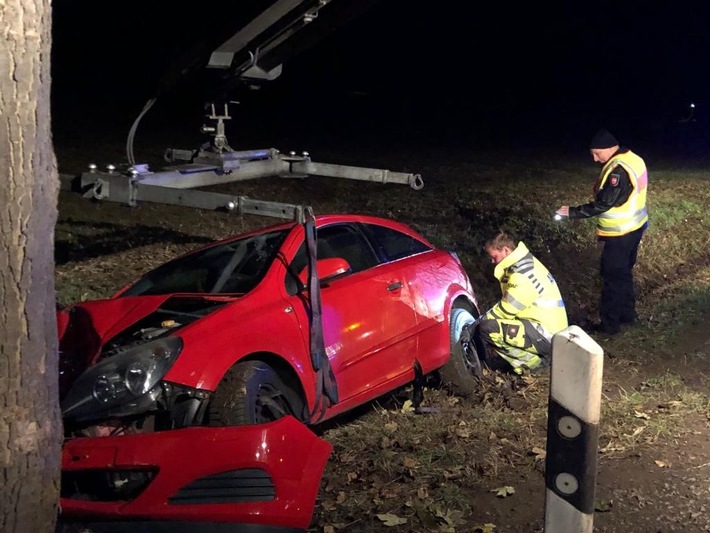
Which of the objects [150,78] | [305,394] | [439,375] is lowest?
[439,375]

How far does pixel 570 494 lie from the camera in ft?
10.2

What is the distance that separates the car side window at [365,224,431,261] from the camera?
608 cm

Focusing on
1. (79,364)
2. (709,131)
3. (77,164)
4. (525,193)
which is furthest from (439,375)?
(709,131)

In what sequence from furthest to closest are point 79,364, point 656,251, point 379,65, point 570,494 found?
point 379,65 < point 656,251 < point 79,364 < point 570,494

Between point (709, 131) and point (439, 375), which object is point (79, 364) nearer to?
point (439, 375)

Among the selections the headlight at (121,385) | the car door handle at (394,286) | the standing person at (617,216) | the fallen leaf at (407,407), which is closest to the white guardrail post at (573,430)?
the headlight at (121,385)

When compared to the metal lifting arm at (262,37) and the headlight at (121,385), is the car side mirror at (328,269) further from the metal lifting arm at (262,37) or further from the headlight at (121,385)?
the metal lifting arm at (262,37)

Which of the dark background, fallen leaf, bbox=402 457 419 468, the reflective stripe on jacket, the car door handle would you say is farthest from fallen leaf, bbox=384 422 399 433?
the dark background

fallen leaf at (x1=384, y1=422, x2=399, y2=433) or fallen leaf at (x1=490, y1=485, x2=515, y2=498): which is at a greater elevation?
fallen leaf at (x1=490, y1=485, x2=515, y2=498)

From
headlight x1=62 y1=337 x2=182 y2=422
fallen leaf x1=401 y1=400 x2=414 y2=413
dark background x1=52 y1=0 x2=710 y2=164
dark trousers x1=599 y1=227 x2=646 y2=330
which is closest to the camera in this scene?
headlight x1=62 y1=337 x2=182 y2=422

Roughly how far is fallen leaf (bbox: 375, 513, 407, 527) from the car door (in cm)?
96

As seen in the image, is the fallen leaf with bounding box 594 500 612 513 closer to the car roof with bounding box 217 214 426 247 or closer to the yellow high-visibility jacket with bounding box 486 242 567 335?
the yellow high-visibility jacket with bounding box 486 242 567 335

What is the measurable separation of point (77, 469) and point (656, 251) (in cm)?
856

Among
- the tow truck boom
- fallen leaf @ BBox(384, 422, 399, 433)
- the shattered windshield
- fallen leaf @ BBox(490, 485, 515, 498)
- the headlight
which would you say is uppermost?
the tow truck boom
